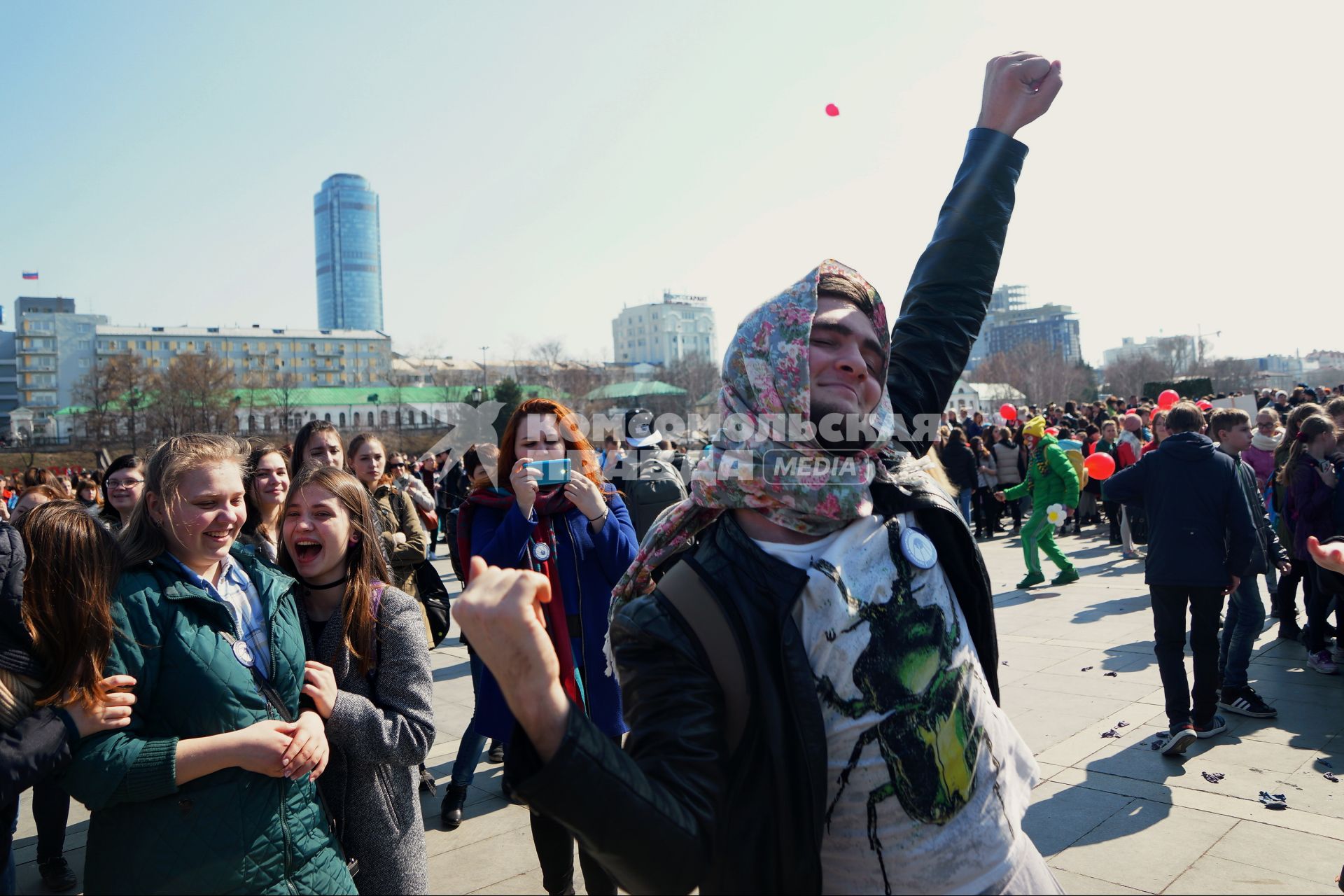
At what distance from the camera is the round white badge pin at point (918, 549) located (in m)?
1.55

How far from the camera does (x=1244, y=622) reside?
6.00 meters

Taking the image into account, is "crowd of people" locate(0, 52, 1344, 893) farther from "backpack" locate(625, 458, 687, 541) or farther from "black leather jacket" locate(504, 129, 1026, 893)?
"backpack" locate(625, 458, 687, 541)

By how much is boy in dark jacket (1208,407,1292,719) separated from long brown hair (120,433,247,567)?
18.7 feet

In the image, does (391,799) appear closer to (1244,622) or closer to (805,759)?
(805,759)

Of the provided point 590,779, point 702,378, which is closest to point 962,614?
point 590,779

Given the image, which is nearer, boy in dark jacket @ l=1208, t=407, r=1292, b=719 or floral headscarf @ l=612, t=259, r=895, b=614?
floral headscarf @ l=612, t=259, r=895, b=614

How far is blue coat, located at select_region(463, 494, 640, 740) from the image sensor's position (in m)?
3.78

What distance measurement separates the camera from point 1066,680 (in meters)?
6.69

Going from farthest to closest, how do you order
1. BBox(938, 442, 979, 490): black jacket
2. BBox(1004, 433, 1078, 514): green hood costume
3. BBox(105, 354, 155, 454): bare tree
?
1. BBox(105, 354, 155, 454): bare tree
2. BBox(938, 442, 979, 490): black jacket
3. BBox(1004, 433, 1078, 514): green hood costume

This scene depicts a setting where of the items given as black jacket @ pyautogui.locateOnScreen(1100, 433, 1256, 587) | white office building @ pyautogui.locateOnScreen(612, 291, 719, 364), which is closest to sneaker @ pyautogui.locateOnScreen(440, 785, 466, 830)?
black jacket @ pyautogui.locateOnScreen(1100, 433, 1256, 587)

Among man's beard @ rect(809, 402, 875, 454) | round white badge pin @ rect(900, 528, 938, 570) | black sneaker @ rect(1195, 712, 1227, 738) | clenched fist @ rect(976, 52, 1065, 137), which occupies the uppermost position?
clenched fist @ rect(976, 52, 1065, 137)

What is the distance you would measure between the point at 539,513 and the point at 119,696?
192 centimetres

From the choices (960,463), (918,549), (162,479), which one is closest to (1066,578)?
(960,463)

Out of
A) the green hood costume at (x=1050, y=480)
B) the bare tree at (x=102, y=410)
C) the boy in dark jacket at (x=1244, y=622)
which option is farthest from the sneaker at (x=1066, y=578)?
the bare tree at (x=102, y=410)
